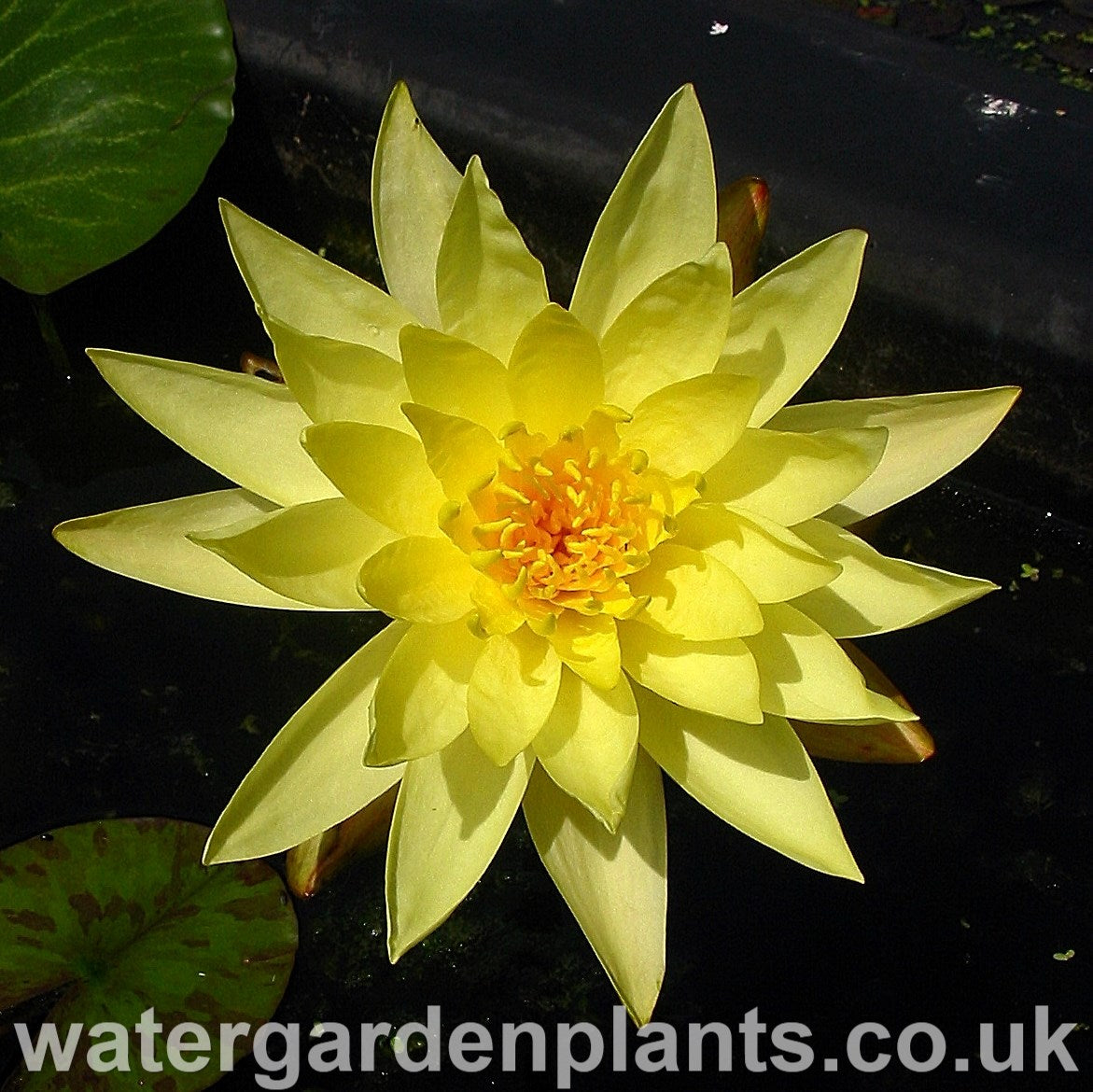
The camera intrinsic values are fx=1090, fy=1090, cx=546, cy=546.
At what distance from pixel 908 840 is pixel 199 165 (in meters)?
1.10

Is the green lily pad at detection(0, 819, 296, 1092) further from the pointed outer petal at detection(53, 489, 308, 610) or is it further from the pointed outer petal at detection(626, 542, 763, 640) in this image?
the pointed outer petal at detection(626, 542, 763, 640)

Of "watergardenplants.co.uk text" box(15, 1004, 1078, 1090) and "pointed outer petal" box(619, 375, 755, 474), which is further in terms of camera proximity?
"watergardenplants.co.uk text" box(15, 1004, 1078, 1090)

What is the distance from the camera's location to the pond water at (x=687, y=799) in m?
1.14

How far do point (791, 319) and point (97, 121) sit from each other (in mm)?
831

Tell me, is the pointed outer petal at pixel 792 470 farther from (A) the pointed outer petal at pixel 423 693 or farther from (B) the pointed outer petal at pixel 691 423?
(A) the pointed outer petal at pixel 423 693

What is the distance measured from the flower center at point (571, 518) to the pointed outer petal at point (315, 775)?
0.11m

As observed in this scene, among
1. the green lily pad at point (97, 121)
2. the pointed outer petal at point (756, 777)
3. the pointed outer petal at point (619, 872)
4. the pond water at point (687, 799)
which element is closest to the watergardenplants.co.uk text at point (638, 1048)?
the pond water at point (687, 799)

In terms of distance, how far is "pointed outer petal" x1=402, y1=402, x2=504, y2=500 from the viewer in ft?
2.60

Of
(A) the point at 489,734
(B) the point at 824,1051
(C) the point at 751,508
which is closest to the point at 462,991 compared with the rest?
(B) the point at 824,1051

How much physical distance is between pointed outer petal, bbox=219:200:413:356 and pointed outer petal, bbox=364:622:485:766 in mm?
240

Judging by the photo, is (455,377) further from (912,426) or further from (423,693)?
(912,426)

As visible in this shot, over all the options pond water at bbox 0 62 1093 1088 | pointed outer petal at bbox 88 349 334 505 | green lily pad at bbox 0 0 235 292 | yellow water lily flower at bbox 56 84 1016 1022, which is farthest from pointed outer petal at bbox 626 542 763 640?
green lily pad at bbox 0 0 235 292

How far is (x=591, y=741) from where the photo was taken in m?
0.82

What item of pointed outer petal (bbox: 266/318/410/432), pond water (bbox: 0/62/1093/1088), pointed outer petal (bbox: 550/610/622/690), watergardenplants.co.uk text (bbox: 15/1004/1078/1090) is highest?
pointed outer petal (bbox: 266/318/410/432)
